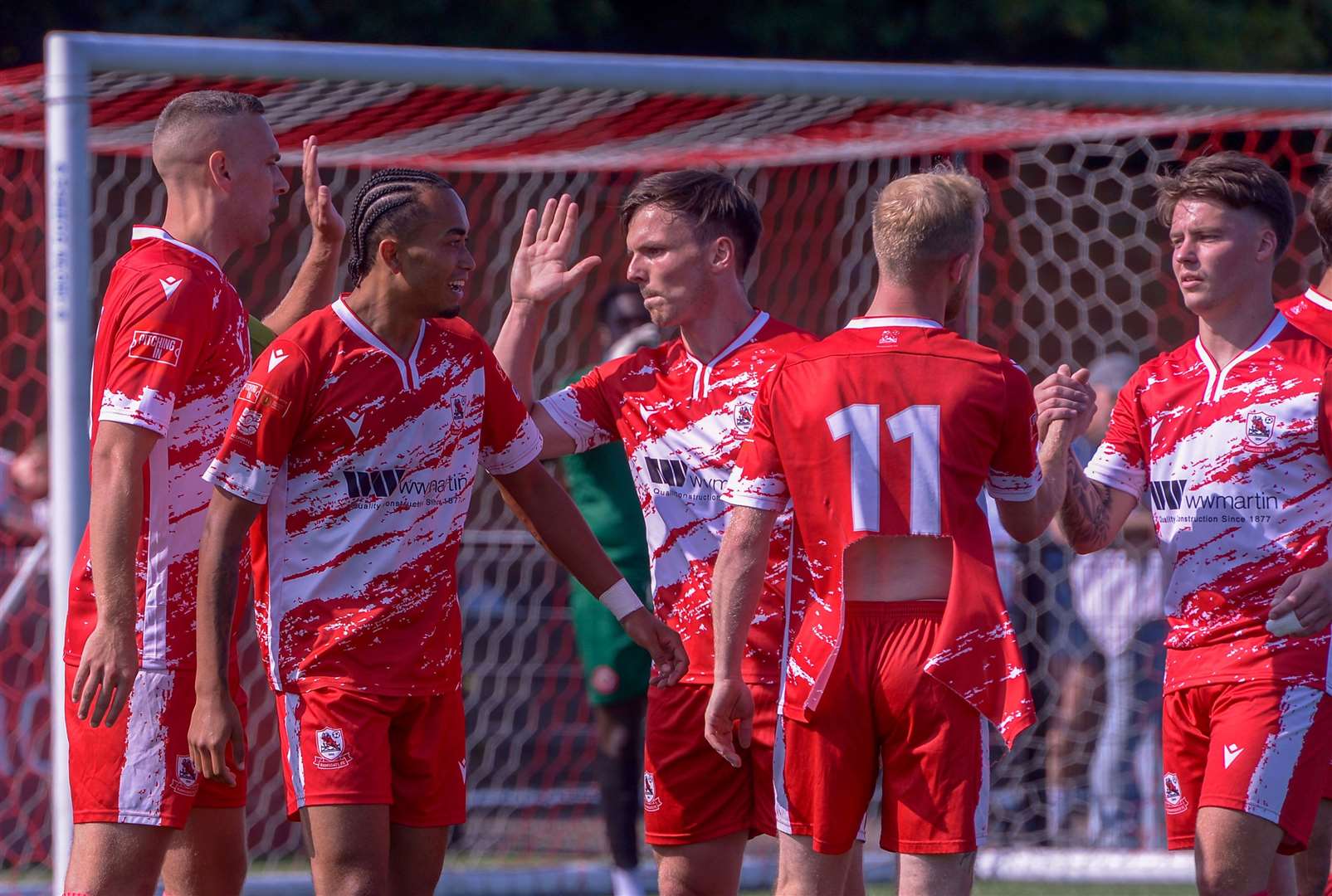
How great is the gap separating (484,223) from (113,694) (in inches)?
213

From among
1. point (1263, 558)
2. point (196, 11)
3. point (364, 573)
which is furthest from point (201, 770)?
point (196, 11)

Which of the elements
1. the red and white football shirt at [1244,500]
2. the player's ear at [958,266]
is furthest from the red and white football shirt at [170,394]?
the red and white football shirt at [1244,500]

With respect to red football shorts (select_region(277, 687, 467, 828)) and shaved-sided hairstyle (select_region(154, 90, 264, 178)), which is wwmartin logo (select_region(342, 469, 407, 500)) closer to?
red football shorts (select_region(277, 687, 467, 828))

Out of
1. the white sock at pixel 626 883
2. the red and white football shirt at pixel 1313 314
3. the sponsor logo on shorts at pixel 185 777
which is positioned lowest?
the white sock at pixel 626 883

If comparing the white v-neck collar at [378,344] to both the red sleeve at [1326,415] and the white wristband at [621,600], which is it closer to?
the white wristband at [621,600]

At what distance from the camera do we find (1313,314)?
4102 mm

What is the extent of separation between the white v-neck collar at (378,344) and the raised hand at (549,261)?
2.11ft

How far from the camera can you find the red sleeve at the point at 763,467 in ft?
11.6

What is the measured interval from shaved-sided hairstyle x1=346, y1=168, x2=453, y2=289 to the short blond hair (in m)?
0.88

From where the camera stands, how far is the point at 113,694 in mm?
3395

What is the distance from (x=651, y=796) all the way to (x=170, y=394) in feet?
4.45

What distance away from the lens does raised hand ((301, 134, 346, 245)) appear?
4.04 meters

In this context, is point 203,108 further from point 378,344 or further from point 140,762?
point 140,762

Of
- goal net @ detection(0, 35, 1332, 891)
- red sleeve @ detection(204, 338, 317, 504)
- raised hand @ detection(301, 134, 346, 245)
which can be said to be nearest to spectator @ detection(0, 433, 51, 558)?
goal net @ detection(0, 35, 1332, 891)
